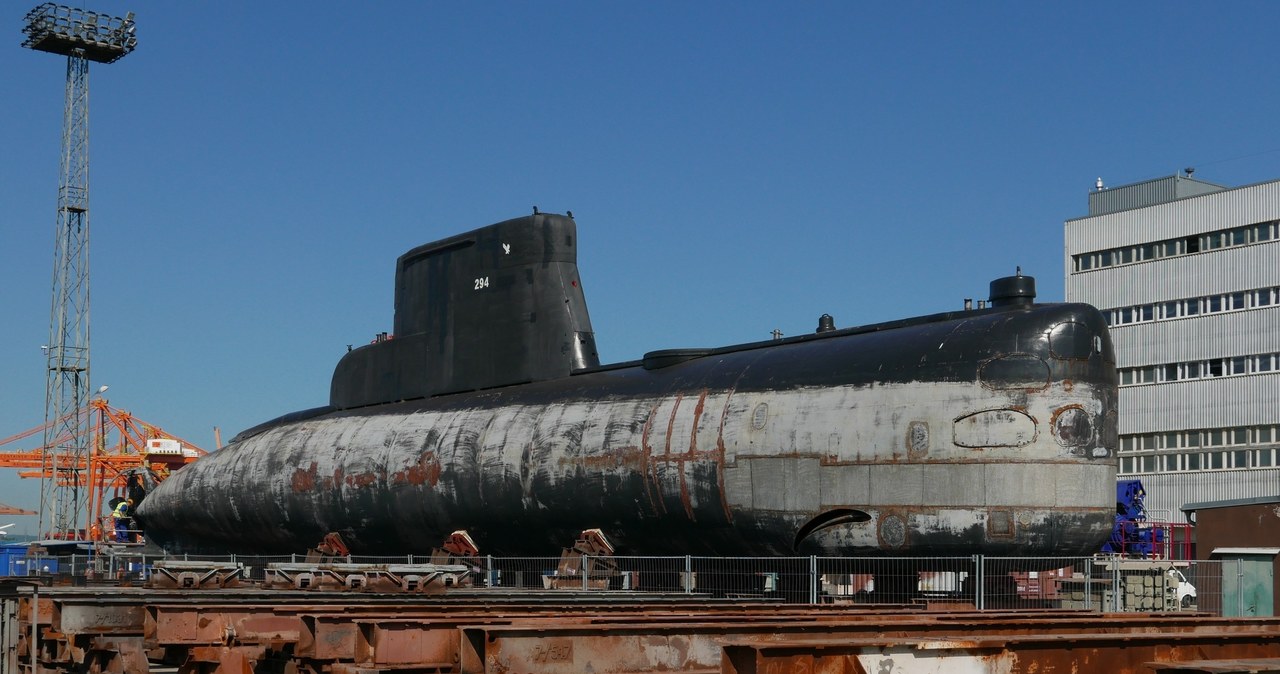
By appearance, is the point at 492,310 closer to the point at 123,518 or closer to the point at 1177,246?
the point at 123,518

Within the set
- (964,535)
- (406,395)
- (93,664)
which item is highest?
(406,395)

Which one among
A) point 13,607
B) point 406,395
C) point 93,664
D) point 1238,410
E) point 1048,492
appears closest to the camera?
point 93,664

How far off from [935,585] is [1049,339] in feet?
14.2

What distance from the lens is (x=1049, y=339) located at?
2238cm

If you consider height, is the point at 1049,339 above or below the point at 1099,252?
below

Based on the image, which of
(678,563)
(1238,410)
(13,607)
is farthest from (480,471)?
(1238,410)

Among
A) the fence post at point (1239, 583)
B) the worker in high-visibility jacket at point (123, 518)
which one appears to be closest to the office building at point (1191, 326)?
the fence post at point (1239, 583)

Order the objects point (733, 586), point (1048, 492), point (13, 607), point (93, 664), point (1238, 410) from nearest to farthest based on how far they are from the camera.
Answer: point (93, 664)
point (13, 607)
point (1048, 492)
point (733, 586)
point (1238, 410)

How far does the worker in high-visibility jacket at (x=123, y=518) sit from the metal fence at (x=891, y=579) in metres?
19.2

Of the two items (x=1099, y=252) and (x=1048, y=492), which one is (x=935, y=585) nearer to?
(x=1048, y=492)

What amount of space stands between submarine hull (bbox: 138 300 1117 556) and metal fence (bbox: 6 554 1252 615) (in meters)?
0.35

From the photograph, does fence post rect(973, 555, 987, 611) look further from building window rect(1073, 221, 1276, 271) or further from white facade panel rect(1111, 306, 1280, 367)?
building window rect(1073, 221, 1276, 271)

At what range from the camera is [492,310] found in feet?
106

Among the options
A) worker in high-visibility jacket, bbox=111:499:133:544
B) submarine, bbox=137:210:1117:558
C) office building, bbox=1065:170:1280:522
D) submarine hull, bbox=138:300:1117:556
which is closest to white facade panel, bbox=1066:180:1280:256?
office building, bbox=1065:170:1280:522
